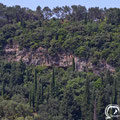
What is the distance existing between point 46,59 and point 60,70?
3.31m

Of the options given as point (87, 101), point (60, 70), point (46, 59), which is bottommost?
point (87, 101)

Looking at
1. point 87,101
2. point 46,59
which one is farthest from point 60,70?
point 87,101

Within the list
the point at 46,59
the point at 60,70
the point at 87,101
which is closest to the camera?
the point at 87,101

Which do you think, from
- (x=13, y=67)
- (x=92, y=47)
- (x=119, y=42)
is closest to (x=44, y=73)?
(x=13, y=67)

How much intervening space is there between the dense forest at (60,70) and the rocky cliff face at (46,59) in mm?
577

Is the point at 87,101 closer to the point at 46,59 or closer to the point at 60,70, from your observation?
the point at 60,70

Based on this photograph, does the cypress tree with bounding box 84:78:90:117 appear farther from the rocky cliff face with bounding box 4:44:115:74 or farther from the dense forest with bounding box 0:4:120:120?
the rocky cliff face with bounding box 4:44:115:74

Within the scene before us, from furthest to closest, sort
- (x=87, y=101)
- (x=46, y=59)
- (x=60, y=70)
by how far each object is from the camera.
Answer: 1. (x=46, y=59)
2. (x=60, y=70)
3. (x=87, y=101)

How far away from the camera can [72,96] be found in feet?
145

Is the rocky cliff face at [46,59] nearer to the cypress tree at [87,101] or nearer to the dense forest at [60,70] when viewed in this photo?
the dense forest at [60,70]

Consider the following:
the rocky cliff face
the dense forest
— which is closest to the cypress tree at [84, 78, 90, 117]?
the dense forest

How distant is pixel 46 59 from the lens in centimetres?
5775

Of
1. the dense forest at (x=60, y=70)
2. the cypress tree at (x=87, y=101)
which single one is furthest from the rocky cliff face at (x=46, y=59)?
the cypress tree at (x=87, y=101)

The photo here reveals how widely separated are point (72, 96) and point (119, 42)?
48.3 feet
